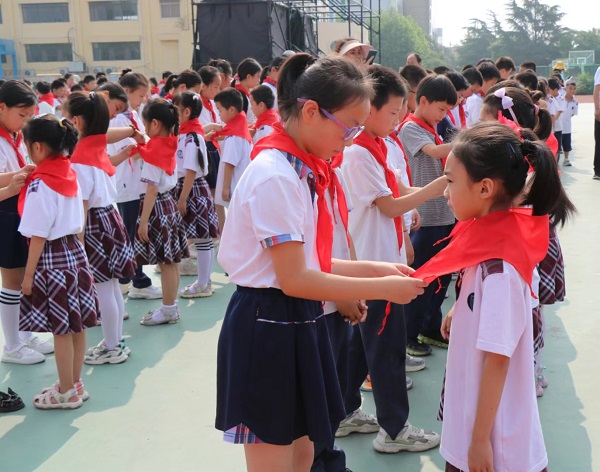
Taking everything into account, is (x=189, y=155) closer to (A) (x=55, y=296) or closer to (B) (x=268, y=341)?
(A) (x=55, y=296)

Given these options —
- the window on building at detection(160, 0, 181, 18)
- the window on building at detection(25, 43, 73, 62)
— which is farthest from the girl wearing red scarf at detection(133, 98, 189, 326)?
the window on building at detection(25, 43, 73, 62)

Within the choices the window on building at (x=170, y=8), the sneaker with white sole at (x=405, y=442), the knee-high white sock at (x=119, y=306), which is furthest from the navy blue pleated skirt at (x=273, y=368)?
the window on building at (x=170, y=8)

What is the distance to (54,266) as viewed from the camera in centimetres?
309

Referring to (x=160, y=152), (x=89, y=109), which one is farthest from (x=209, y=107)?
(x=89, y=109)

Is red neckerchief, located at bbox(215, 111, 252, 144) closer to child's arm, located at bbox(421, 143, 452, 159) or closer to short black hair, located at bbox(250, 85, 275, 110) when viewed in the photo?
short black hair, located at bbox(250, 85, 275, 110)

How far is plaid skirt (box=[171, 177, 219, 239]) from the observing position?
4.73m

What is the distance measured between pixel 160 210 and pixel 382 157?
1.97m

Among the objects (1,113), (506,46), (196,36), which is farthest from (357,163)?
(506,46)

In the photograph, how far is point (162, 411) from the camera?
3109mm

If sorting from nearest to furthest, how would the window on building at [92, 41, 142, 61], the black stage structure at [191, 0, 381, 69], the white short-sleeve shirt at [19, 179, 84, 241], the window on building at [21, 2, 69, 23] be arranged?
the white short-sleeve shirt at [19, 179, 84, 241]
the black stage structure at [191, 0, 381, 69]
the window on building at [92, 41, 142, 61]
the window on building at [21, 2, 69, 23]

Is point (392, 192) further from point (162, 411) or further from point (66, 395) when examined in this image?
point (66, 395)

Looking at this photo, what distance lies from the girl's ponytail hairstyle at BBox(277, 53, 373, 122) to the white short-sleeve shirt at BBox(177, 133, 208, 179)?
2.98 m

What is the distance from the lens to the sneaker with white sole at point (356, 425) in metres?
2.85

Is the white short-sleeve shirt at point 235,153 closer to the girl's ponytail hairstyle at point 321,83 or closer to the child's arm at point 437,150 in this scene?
the child's arm at point 437,150
